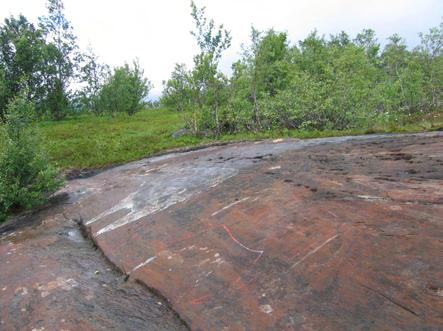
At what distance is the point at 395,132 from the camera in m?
11.9

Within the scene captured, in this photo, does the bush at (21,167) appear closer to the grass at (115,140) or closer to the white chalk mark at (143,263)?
the grass at (115,140)

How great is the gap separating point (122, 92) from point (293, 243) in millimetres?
34383

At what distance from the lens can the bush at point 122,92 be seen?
3566 cm

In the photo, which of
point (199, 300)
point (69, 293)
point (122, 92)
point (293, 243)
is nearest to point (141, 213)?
point (69, 293)

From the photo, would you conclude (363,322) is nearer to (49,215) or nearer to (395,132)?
(49,215)

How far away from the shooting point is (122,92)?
36.4 metres

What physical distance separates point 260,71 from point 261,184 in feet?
47.4

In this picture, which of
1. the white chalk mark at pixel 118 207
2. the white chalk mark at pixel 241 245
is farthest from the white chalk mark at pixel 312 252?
the white chalk mark at pixel 118 207

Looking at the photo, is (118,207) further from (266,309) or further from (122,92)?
(122,92)

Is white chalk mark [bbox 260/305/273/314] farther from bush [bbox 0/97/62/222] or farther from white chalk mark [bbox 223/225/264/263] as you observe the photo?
bush [bbox 0/97/62/222]

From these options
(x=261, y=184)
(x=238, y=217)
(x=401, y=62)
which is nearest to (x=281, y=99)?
(x=261, y=184)

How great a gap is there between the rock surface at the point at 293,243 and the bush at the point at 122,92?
28.9 metres

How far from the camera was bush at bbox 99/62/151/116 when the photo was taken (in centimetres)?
3566

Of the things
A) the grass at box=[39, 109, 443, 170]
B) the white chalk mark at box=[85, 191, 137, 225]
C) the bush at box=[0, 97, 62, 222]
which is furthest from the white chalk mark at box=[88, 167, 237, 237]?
the grass at box=[39, 109, 443, 170]
